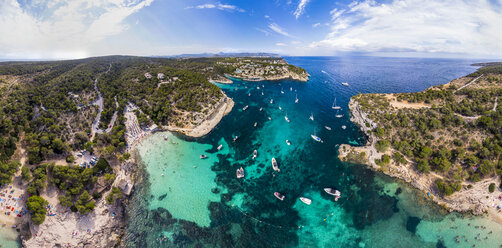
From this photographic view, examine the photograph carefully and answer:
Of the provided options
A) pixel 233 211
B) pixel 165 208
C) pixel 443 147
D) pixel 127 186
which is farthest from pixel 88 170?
pixel 443 147

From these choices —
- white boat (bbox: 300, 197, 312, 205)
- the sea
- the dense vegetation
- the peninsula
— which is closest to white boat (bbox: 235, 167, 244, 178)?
the sea

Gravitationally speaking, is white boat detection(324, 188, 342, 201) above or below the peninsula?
below

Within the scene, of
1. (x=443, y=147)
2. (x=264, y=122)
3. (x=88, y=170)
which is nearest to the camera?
(x=88, y=170)

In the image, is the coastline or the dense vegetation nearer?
the coastline

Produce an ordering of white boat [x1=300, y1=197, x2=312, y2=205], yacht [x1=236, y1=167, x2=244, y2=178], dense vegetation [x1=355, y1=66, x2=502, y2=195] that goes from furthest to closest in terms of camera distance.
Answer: yacht [x1=236, y1=167, x2=244, y2=178] → dense vegetation [x1=355, y1=66, x2=502, y2=195] → white boat [x1=300, y1=197, x2=312, y2=205]

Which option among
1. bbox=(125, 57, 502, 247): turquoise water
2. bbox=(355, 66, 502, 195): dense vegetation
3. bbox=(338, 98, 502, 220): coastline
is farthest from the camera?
bbox=(355, 66, 502, 195): dense vegetation

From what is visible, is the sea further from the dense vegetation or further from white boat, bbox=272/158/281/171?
the dense vegetation

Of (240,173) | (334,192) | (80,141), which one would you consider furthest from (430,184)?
(80,141)

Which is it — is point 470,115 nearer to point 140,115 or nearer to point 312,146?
point 312,146
